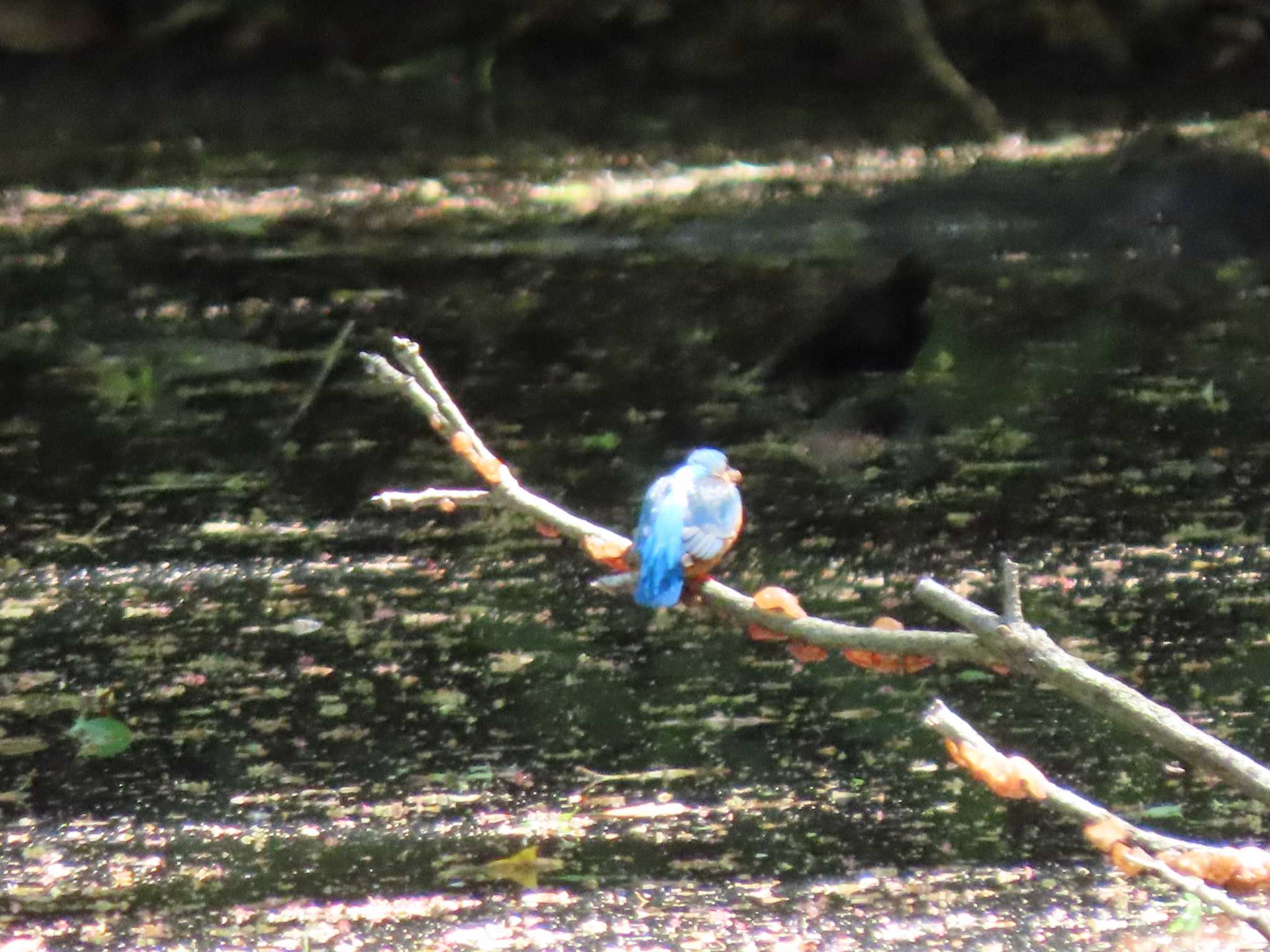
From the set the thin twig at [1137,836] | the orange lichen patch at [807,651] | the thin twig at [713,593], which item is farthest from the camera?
the orange lichen patch at [807,651]

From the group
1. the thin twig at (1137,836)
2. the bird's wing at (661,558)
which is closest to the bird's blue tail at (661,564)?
the bird's wing at (661,558)

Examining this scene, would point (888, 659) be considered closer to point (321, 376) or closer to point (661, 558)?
point (661, 558)

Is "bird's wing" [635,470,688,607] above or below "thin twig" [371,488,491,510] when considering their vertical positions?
below

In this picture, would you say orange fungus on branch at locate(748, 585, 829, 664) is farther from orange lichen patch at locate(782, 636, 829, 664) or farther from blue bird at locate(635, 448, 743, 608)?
blue bird at locate(635, 448, 743, 608)

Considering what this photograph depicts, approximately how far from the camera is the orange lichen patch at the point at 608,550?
97 centimetres

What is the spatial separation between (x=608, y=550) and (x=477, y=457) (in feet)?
0.42

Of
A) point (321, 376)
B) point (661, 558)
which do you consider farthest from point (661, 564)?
point (321, 376)

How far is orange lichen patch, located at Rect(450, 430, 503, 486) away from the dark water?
440mm

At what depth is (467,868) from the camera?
1294 millimetres

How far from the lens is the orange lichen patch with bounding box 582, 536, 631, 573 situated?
3.19ft

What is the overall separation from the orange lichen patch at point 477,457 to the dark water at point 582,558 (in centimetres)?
44

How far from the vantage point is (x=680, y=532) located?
3.40ft

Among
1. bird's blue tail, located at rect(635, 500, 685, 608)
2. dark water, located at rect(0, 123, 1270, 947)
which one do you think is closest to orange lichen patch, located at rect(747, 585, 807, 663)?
bird's blue tail, located at rect(635, 500, 685, 608)

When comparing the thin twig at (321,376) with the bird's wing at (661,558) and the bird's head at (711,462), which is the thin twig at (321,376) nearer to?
the bird's head at (711,462)
